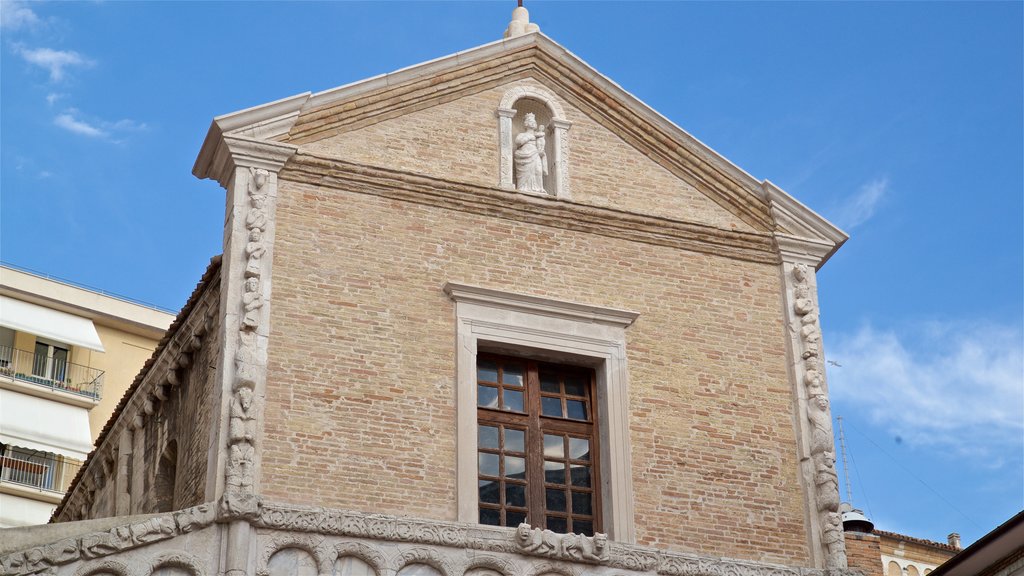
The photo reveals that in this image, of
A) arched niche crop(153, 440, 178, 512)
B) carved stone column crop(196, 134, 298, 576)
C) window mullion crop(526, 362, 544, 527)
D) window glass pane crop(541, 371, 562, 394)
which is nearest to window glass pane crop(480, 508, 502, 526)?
window mullion crop(526, 362, 544, 527)

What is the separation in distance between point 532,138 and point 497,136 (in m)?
0.39

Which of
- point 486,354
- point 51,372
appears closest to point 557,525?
point 486,354

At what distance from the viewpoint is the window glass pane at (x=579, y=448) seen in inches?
686

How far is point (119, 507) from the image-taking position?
21.0m

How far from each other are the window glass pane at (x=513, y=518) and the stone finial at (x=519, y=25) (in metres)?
5.83

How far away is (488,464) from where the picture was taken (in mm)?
16953

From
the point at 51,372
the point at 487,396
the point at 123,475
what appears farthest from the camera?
the point at 51,372

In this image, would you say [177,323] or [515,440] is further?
[177,323]

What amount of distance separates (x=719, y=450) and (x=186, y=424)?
5581 mm

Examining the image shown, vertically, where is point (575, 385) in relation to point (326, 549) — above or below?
above

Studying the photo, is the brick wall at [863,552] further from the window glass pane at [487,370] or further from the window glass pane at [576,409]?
the window glass pane at [487,370]

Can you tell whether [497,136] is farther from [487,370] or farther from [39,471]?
[39,471]

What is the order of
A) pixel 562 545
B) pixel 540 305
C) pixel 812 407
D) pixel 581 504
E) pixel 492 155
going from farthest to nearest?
pixel 492 155 < pixel 812 407 < pixel 540 305 < pixel 581 504 < pixel 562 545

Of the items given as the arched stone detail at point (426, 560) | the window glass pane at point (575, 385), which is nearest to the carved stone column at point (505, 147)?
the window glass pane at point (575, 385)
